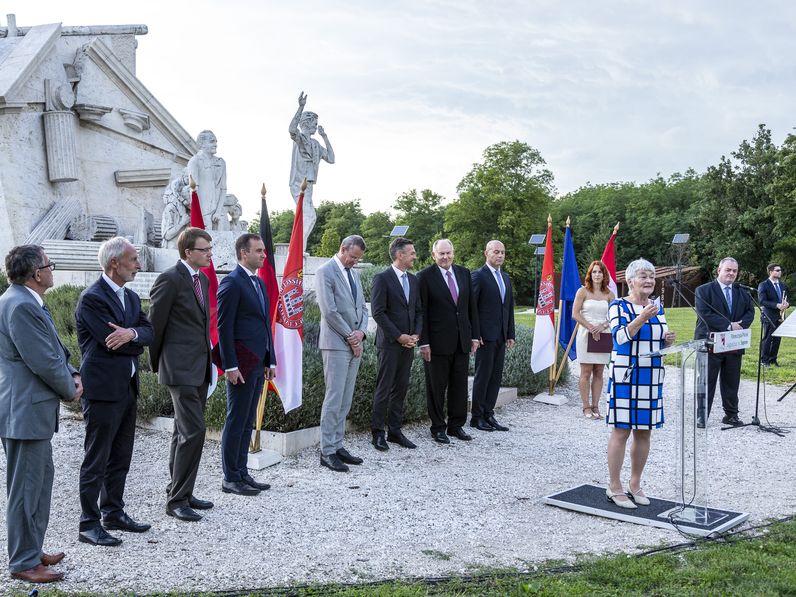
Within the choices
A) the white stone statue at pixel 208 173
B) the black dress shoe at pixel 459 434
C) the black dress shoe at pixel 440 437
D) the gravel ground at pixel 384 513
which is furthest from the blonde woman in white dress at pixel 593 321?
the white stone statue at pixel 208 173

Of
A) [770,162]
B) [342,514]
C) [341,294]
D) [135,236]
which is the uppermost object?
[770,162]

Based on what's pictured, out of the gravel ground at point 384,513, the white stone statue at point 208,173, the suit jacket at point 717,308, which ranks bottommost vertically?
the gravel ground at point 384,513

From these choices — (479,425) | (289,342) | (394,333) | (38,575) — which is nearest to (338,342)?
(289,342)

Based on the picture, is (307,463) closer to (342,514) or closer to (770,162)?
(342,514)

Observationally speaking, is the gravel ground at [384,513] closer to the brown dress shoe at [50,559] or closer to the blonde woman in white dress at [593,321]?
the brown dress shoe at [50,559]

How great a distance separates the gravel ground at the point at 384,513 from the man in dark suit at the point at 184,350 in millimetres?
327

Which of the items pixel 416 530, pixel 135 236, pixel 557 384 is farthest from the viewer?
pixel 135 236

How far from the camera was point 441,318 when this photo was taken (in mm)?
7410

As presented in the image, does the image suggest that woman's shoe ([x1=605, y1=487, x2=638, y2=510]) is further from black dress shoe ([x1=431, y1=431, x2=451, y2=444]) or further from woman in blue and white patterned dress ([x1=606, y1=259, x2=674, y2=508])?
black dress shoe ([x1=431, y1=431, x2=451, y2=444])

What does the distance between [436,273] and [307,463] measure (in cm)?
235

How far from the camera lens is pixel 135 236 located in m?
18.3

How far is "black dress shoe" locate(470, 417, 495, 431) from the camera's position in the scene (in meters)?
8.11

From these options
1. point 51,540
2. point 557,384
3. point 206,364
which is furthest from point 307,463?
point 557,384

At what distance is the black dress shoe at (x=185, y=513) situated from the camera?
15.8 feet
